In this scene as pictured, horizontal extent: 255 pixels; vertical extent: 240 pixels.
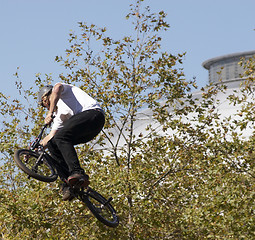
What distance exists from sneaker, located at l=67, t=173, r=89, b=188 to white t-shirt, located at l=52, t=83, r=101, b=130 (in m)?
0.65

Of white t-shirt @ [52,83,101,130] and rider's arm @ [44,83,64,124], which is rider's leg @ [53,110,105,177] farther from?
rider's arm @ [44,83,64,124]

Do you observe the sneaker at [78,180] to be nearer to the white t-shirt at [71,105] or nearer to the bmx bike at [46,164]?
the bmx bike at [46,164]

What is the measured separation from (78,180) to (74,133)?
1.88 feet

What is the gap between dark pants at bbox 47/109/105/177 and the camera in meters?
6.83

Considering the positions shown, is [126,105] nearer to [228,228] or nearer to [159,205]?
[159,205]

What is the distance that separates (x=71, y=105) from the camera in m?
7.00

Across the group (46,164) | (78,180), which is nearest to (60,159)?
(46,164)

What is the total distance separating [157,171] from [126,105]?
5.88 ft

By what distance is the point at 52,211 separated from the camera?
1188 centimetres

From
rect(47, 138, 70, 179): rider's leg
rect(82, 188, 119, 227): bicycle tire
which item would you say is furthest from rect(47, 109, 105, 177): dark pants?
rect(82, 188, 119, 227): bicycle tire

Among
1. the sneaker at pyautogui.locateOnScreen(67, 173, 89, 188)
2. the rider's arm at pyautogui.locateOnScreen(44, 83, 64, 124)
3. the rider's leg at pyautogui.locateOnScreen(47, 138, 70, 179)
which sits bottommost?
the sneaker at pyautogui.locateOnScreen(67, 173, 89, 188)

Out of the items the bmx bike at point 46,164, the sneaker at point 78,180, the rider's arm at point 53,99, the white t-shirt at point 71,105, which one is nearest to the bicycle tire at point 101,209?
the bmx bike at point 46,164

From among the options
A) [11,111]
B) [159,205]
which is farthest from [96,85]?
[159,205]

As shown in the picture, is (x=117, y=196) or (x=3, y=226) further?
(x=3, y=226)
